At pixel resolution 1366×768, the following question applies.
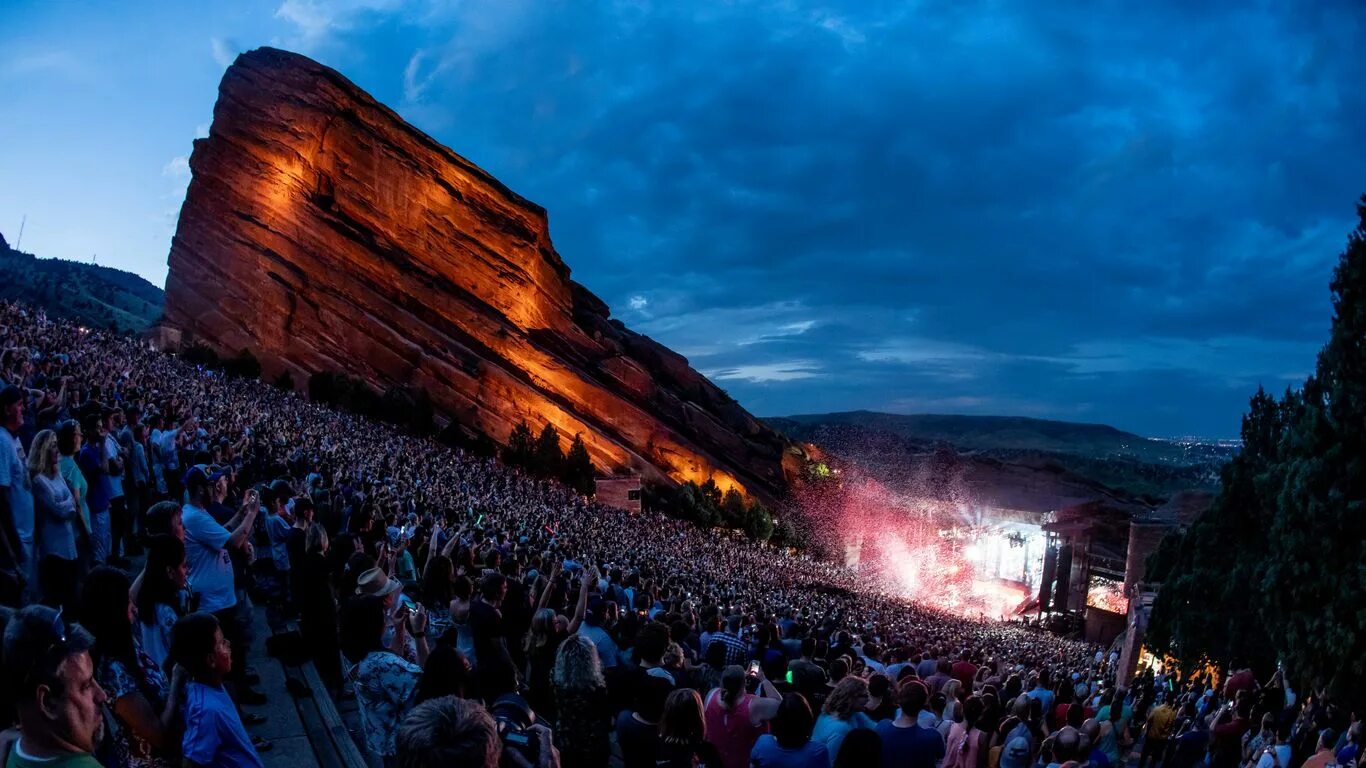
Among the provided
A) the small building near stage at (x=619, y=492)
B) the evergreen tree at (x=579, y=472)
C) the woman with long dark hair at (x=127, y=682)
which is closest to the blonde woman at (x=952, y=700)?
the woman with long dark hair at (x=127, y=682)

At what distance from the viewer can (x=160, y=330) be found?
54.8m

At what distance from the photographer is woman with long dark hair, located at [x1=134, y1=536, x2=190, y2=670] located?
→ 412cm

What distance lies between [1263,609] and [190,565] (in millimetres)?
15490

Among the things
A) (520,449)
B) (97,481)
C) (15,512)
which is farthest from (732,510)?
(15,512)

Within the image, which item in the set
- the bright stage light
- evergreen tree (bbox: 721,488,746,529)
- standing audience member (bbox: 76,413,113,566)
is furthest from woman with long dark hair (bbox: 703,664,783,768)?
the bright stage light

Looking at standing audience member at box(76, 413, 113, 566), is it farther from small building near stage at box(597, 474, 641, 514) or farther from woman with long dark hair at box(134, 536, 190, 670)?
small building near stage at box(597, 474, 641, 514)

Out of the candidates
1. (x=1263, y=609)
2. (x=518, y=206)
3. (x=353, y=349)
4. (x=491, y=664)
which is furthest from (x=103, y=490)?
(x=518, y=206)

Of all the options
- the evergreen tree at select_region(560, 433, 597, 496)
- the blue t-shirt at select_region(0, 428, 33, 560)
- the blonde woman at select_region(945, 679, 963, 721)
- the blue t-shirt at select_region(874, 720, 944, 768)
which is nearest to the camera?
the blue t-shirt at select_region(874, 720, 944, 768)

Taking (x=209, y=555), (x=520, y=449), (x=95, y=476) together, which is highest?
(x=520, y=449)

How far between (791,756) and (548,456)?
1919 inches

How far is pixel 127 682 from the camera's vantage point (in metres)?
3.30

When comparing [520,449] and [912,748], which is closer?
[912,748]

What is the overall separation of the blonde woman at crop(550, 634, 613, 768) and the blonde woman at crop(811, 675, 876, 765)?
3.97ft

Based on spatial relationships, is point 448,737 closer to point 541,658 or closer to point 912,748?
point 912,748
